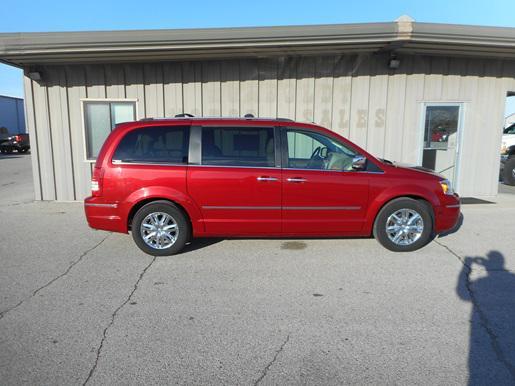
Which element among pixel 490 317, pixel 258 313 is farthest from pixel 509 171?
pixel 258 313

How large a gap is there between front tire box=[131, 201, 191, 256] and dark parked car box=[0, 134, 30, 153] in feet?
87.3

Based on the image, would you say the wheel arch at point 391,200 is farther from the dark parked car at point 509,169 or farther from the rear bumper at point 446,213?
the dark parked car at point 509,169

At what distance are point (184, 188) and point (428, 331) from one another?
318 cm

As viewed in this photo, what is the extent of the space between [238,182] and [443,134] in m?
6.05

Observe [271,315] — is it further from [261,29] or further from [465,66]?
[465,66]

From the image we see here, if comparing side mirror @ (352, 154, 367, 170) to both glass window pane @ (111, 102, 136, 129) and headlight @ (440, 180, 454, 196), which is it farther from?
glass window pane @ (111, 102, 136, 129)

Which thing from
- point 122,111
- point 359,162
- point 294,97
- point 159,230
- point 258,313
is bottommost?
point 258,313

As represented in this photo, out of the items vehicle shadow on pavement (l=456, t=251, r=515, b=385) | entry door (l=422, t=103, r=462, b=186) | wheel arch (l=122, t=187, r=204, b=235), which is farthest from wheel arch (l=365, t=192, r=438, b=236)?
entry door (l=422, t=103, r=462, b=186)

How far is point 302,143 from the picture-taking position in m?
5.13

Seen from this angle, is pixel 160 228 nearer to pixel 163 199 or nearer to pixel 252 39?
pixel 163 199

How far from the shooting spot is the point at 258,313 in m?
3.38

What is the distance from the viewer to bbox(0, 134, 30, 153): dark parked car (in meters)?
26.0

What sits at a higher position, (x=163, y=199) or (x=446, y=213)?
(x=163, y=199)

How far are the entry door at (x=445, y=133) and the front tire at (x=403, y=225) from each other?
4.10 meters
